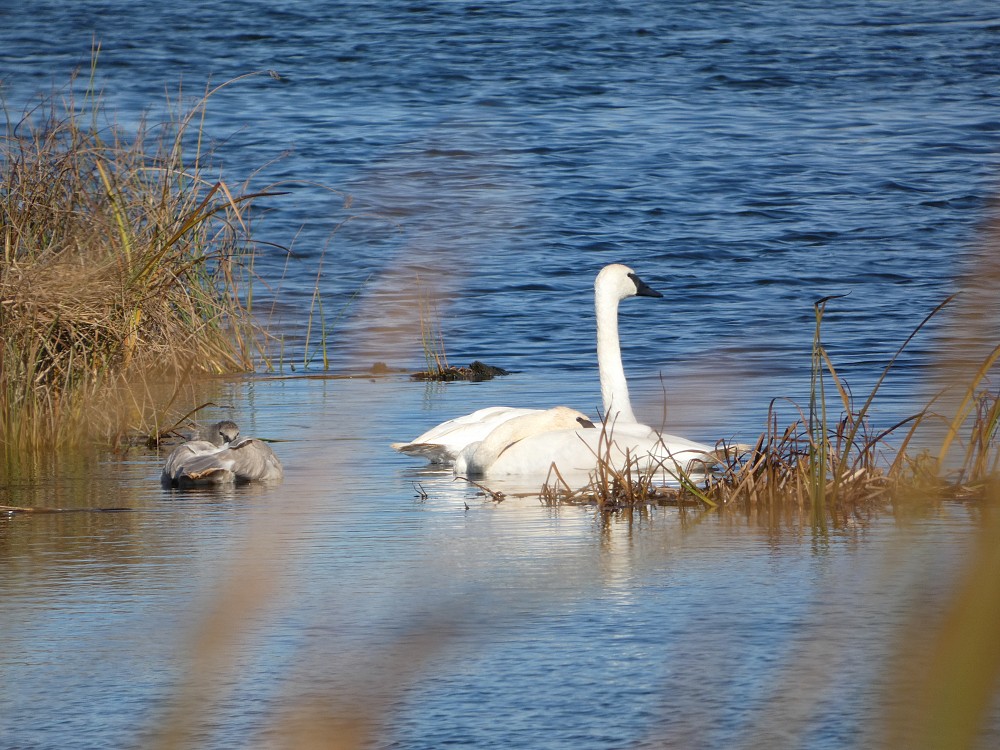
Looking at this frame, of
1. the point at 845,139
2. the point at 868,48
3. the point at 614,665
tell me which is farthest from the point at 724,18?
the point at 614,665

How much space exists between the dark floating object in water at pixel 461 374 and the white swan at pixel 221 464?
4203 mm

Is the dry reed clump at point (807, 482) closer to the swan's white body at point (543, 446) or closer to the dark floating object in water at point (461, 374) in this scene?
the swan's white body at point (543, 446)

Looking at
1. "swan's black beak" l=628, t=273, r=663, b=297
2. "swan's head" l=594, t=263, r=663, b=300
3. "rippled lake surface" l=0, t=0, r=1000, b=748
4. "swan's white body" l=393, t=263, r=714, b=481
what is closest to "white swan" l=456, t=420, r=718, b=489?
"swan's white body" l=393, t=263, r=714, b=481

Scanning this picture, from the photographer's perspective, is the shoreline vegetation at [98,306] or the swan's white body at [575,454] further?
the shoreline vegetation at [98,306]

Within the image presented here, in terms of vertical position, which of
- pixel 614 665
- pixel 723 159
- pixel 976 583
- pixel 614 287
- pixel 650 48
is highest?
pixel 650 48

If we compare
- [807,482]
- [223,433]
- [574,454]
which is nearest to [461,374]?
[223,433]

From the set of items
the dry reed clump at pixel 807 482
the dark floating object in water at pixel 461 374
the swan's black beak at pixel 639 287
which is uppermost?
the swan's black beak at pixel 639 287

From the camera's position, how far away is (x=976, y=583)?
4.25 feet

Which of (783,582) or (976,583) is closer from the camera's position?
(976,583)

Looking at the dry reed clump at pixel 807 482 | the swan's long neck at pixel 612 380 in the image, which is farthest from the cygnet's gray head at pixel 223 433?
the swan's long neck at pixel 612 380

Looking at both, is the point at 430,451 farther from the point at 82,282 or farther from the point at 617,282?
the point at 617,282

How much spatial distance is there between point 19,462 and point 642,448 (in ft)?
9.21

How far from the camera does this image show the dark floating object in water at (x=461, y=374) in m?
11.6

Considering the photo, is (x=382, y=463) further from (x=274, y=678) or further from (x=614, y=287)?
(x=274, y=678)
